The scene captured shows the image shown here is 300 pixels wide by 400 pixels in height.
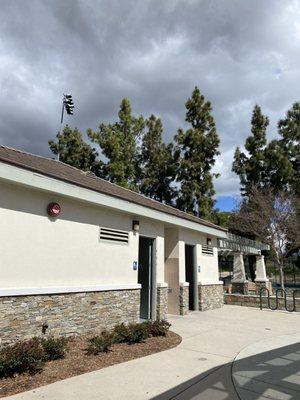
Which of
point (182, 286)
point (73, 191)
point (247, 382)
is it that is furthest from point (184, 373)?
point (182, 286)

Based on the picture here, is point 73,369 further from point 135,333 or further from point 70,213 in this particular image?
point 70,213

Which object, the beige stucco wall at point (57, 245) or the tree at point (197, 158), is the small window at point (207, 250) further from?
the tree at point (197, 158)

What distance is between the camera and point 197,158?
2805 centimetres

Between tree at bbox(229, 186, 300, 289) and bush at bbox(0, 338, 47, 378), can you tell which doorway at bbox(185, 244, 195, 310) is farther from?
tree at bbox(229, 186, 300, 289)

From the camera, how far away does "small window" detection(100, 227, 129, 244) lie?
9156 millimetres

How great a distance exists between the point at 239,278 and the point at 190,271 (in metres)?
8.37

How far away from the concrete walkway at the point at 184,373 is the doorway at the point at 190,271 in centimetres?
415

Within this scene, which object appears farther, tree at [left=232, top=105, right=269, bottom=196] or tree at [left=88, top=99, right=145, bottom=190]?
tree at [left=232, top=105, right=269, bottom=196]

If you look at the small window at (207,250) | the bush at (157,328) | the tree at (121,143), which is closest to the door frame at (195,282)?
the small window at (207,250)

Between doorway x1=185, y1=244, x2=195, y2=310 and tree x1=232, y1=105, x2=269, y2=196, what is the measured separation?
16469mm

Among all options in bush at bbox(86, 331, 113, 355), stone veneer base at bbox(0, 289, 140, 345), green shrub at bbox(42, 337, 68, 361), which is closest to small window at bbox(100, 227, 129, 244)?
stone veneer base at bbox(0, 289, 140, 345)

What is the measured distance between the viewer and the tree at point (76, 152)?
27453 millimetres

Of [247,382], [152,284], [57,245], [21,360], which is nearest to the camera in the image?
[21,360]

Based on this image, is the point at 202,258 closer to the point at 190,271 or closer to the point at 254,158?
the point at 190,271
